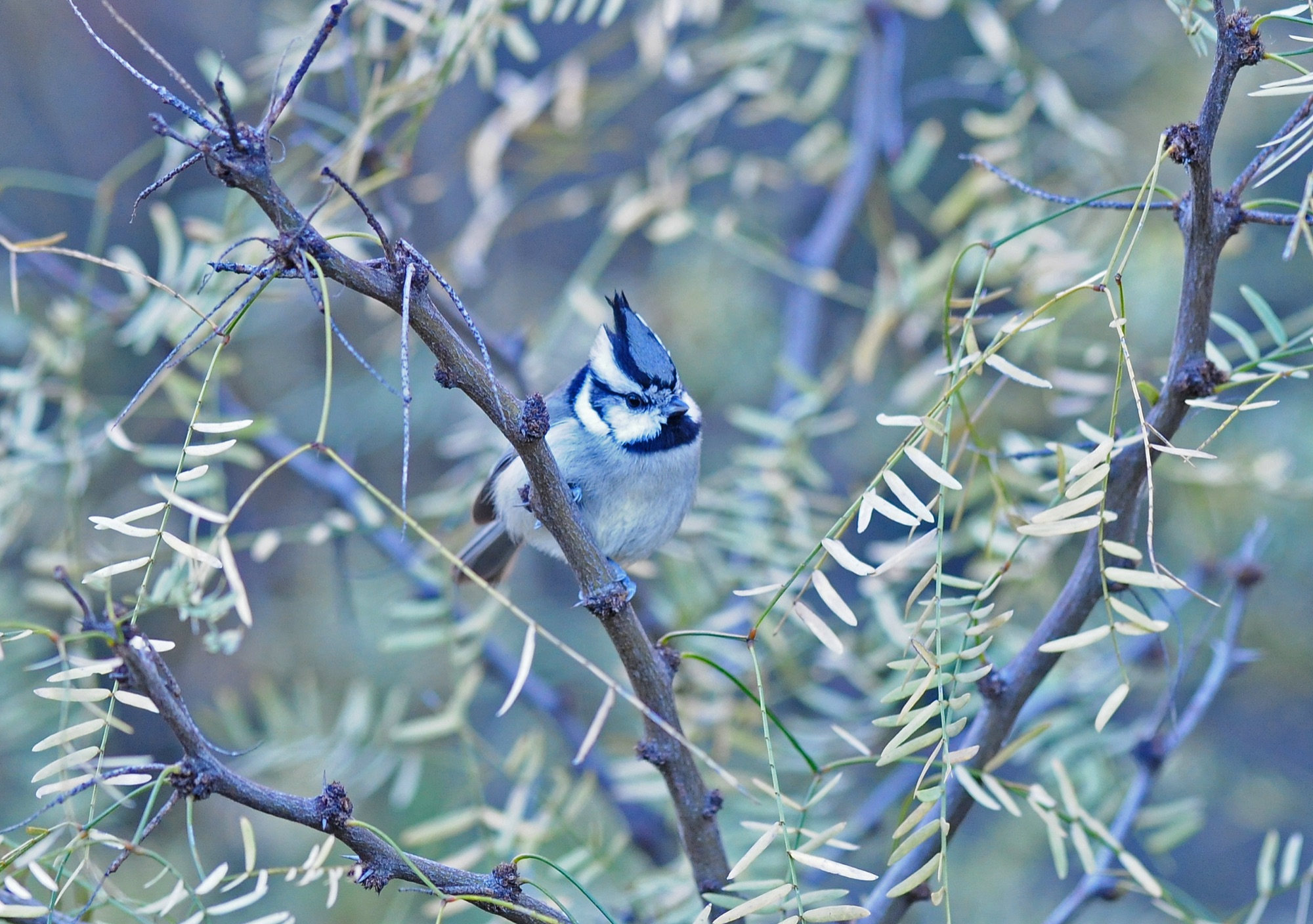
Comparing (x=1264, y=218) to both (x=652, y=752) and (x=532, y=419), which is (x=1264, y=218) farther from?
(x=652, y=752)

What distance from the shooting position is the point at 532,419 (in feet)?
4.30

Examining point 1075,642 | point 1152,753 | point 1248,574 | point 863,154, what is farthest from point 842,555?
point 863,154

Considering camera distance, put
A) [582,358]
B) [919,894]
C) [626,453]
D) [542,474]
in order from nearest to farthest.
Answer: [542,474] < [919,894] < [626,453] < [582,358]

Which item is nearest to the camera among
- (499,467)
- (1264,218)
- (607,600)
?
(1264,218)

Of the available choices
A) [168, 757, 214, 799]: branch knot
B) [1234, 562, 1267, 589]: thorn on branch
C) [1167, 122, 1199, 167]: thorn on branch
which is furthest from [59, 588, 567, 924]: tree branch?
[1234, 562, 1267, 589]: thorn on branch

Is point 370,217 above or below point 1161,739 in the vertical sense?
above

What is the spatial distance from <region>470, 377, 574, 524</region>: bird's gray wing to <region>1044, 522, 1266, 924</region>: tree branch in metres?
1.40

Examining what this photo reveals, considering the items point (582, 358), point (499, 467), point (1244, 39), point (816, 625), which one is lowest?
point (816, 625)

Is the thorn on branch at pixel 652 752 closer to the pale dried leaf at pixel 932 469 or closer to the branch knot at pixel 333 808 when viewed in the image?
the branch knot at pixel 333 808

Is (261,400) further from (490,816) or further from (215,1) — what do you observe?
(490,816)

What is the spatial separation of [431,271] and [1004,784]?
1.04m

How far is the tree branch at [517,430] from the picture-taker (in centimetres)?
104

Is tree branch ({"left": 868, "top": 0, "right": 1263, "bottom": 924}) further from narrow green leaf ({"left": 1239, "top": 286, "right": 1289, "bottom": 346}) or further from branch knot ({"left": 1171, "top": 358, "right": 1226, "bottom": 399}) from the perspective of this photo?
narrow green leaf ({"left": 1239, "top": 286, "right": 1289, "bottom": 346})

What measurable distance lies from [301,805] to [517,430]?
48 centimetres
